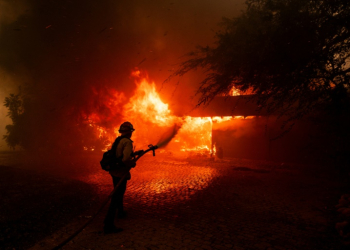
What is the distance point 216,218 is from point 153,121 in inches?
637

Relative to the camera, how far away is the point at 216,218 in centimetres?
520

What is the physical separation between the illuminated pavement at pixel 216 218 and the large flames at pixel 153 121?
10.9 m

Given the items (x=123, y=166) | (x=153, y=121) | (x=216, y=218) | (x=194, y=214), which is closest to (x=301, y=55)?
(x=216, y=218)

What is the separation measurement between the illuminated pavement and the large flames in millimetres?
10928

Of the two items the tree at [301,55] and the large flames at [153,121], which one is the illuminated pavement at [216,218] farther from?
the large flames at [153,121]

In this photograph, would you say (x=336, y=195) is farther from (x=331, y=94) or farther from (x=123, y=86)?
(x=123, y=86)

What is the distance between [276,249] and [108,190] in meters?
5.65

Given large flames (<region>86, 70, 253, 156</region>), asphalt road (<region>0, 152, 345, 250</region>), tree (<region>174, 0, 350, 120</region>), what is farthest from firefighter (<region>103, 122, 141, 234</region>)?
large flames (<region>86, 70, 253, 156</region>)

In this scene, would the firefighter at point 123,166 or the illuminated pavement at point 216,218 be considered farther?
the firefighter at point 123,166

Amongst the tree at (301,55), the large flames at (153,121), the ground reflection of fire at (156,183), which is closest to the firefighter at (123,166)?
the ground reflection of fire at (156,183)

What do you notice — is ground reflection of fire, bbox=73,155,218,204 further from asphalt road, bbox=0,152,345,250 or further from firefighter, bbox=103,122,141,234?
firefighter, bbox=103,122,141,234

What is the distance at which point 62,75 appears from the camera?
20.4m

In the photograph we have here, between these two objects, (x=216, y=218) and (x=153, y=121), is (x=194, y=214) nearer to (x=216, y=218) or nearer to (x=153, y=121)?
(x=216, y=218)

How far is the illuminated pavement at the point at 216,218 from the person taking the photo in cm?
400
